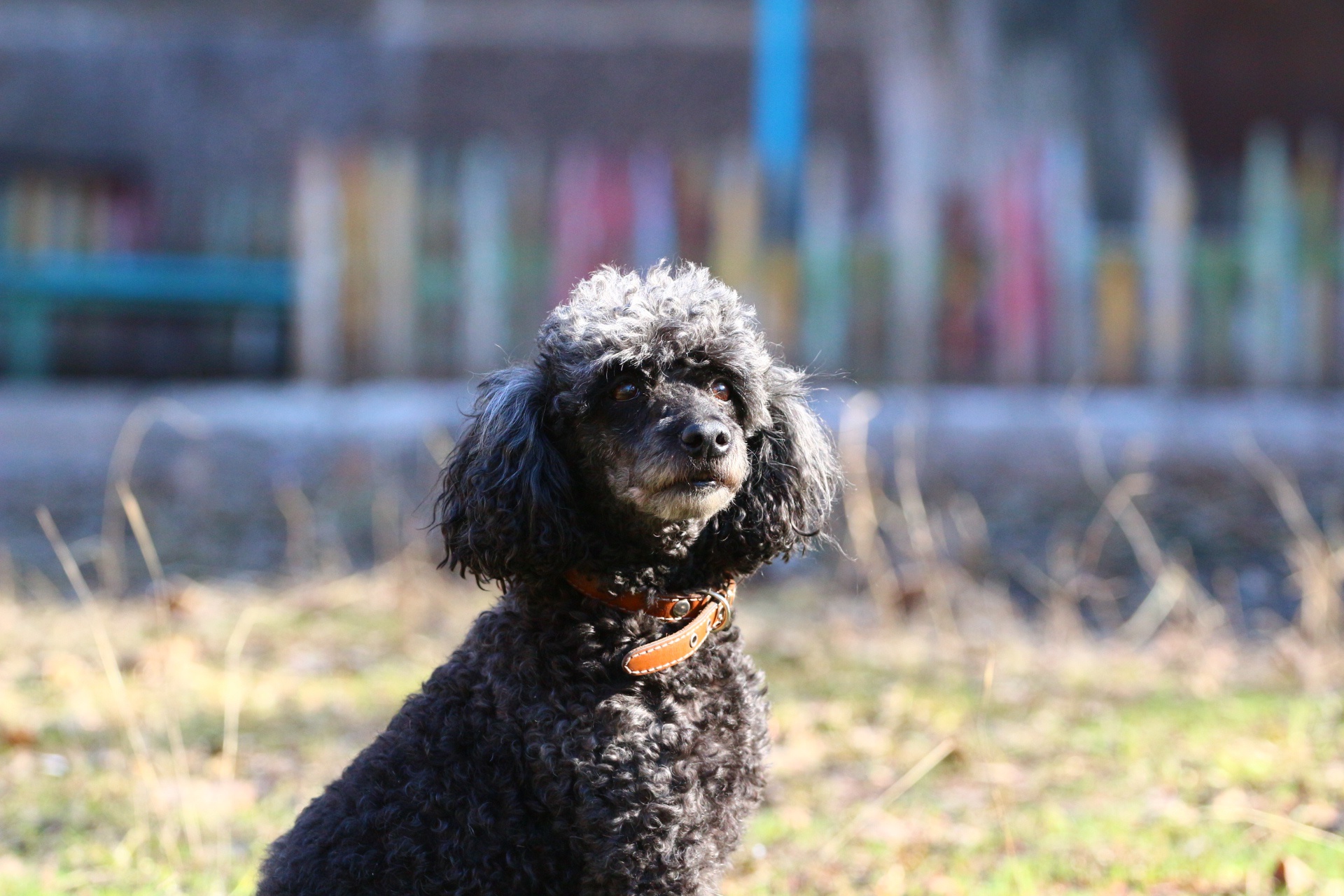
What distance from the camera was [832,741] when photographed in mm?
4203

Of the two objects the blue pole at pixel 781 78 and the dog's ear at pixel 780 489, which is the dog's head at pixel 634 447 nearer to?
the dog's ear at pixel 780 489

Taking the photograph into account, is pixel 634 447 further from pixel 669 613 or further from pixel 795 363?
pixel 795 363

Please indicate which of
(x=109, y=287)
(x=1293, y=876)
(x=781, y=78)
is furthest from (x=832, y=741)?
(x=781, y=78)

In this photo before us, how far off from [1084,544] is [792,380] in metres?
3.88

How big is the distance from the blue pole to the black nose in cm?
703

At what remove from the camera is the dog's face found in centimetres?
218

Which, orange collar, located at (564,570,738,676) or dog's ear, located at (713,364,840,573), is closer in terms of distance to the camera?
orange collar, located at (564,570,738,676)

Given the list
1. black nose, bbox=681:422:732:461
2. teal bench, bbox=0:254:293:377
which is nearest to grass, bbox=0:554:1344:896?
black nose, bbox=681:422:732:461

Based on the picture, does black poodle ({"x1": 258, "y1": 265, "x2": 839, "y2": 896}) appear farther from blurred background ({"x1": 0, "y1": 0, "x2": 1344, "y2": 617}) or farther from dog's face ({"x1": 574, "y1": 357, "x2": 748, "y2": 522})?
blurred background ({"x1": 0, "y1": 0, "x2": 1344, "y2": 617})

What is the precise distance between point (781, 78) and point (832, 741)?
7.61 metres

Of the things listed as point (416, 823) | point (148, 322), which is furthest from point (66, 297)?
point (416, 823)

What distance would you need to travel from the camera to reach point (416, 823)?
2.12m

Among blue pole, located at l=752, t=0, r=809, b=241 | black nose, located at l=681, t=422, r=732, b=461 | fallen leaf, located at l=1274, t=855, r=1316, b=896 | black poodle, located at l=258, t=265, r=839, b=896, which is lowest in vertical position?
fallen leaf, located at l=1274, t=855, r=1316, b=896

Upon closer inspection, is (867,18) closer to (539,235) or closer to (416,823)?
(539,235)
